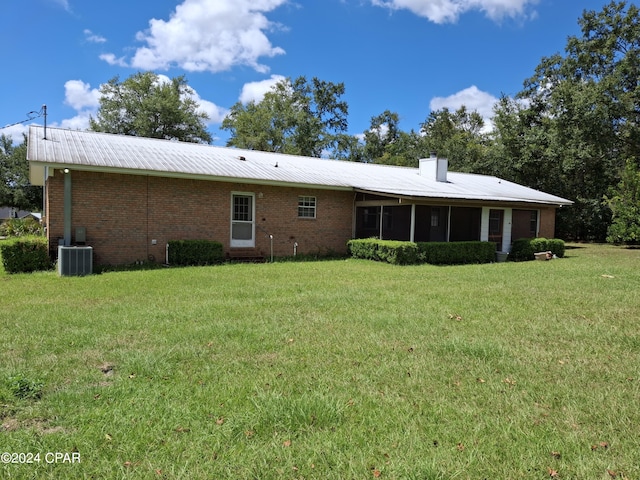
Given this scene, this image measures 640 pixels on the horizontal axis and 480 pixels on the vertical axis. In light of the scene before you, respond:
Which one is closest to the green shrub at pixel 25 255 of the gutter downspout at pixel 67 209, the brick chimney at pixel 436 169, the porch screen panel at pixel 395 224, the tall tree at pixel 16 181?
the gutter downspout at pixel 67 209

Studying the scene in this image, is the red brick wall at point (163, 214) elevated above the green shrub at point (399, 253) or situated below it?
above

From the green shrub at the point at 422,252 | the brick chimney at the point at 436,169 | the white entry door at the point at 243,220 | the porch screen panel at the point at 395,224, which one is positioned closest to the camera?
the green shrub at the point at 422,252

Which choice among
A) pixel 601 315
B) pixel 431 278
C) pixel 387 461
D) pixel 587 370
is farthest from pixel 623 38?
pixel 387 461

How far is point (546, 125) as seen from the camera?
2927 centimetres

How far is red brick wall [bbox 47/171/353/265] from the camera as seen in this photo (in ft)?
42.2

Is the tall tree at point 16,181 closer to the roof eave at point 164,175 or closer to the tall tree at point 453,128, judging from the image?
the roof eave at point 164,175

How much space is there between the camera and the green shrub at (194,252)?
44.7 ft

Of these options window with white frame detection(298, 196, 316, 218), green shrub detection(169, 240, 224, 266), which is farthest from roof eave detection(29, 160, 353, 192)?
green shrub detection(169, 240, 224, 266)

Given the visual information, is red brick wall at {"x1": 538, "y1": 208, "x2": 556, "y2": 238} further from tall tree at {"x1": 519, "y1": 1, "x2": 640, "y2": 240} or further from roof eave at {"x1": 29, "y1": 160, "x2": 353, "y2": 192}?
roof eave at {"x1": 29, "y1": 160, "x2": 353, "y2": 192}

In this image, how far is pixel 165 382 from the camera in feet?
13.8

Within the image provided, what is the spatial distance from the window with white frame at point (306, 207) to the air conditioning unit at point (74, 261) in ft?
24.8

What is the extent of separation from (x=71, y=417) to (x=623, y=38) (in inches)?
1374

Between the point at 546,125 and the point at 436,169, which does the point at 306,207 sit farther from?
the point at 546,125

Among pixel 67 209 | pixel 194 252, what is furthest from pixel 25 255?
pixel 194 252
